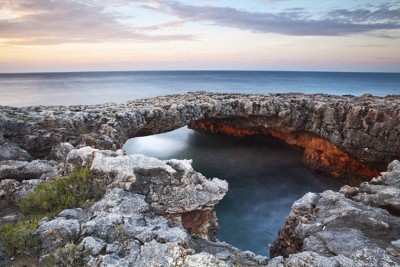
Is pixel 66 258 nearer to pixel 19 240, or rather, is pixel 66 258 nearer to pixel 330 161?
pixel 19 240

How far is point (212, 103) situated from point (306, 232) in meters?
14.0

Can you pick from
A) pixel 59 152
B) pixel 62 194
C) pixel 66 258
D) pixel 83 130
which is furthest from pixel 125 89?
pixel 66 258

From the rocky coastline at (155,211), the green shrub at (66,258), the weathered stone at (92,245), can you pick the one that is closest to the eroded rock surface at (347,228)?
the rocky coastline at (155,211)

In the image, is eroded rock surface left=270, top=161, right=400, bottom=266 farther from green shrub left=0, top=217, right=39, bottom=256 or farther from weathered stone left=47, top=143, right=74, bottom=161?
weathered stone left=47, top=143, right=74, bottom=161

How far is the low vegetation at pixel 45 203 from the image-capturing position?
575cm

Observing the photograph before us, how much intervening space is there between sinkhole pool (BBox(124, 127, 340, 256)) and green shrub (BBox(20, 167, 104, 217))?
10681 millimetres

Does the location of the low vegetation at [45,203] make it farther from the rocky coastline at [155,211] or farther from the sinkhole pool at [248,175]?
the sinkhole pool at [248,175]

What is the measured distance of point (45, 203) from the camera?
6.87 metres

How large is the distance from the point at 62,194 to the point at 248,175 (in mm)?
18815

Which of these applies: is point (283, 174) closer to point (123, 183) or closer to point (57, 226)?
point (123, 183)

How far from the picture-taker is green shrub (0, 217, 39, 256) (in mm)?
5699

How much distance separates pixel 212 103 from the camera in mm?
20672

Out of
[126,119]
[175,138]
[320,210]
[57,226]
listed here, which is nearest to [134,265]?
[57,226]

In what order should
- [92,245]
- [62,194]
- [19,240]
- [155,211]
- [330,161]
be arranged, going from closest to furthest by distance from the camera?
[92,245] → [19,240] → [155,211] → [62,194] → [330,161]
